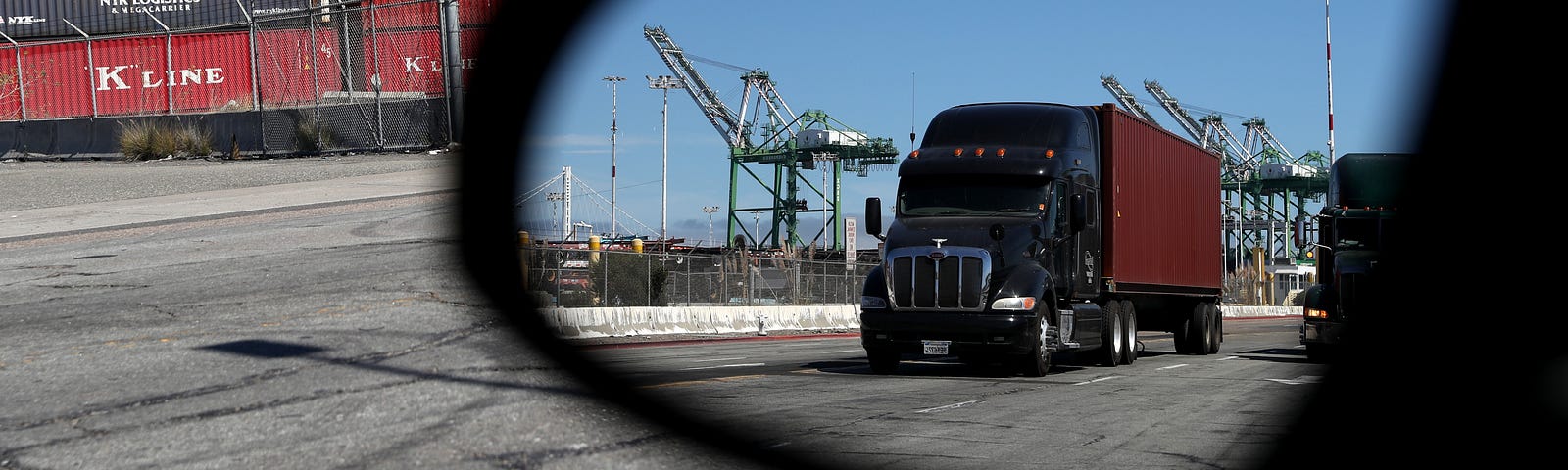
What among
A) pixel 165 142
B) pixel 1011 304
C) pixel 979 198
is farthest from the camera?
pixel 165 142

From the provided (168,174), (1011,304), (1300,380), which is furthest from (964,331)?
(168,174)

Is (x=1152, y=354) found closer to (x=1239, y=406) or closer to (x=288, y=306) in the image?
(x=1239, y=406)

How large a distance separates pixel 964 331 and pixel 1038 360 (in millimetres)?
792

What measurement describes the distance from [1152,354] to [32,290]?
523 inches

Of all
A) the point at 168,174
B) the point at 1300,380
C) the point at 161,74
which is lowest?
the point at 1300,380

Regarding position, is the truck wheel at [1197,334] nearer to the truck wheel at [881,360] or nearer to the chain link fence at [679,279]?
the truck wheel at [881,360]

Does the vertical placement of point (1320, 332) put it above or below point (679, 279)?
below

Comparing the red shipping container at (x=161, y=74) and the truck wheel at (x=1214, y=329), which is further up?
the red shipping container at (x=161, y=74)

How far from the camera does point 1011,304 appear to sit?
500 inches

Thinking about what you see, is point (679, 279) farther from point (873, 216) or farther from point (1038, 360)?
point (1038, 360)

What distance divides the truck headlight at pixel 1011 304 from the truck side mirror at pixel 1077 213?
1384 millimetres

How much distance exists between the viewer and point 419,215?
20.2 metres

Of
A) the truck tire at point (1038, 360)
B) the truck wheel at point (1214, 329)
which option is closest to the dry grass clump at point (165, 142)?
the truck wheel at point (1214, 329)

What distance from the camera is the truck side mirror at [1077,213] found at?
13.8m
